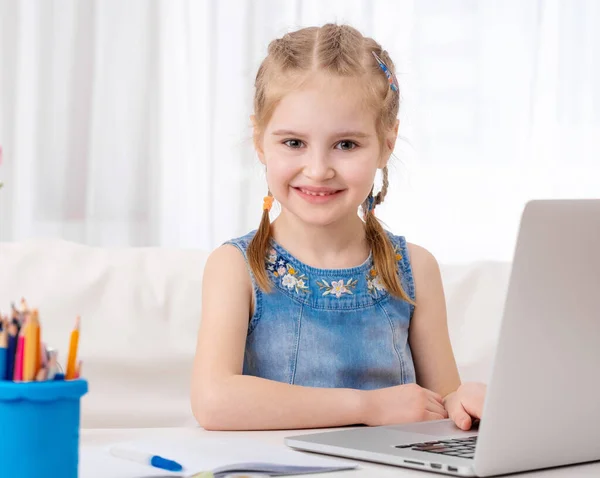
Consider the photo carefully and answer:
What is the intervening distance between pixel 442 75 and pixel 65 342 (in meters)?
2.02

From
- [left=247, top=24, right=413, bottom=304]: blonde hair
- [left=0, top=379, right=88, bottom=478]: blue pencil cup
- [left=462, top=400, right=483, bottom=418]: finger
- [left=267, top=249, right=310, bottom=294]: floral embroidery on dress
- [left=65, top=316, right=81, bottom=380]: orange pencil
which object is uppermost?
[left=247, top=24, right=413, bottom=304]: blonde hair

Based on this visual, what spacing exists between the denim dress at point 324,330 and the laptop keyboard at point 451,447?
46 centimetres

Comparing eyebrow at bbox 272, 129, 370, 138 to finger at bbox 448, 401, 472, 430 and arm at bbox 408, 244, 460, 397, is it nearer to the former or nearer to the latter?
arm at bbox 408, 244, 460, 397

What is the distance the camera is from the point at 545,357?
712 mm

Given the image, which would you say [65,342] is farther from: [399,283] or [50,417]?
[50,417]

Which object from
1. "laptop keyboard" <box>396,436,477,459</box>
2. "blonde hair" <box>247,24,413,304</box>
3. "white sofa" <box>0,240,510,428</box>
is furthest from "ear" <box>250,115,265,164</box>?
"laptop keyboard" <box>396,436,477,459</box>

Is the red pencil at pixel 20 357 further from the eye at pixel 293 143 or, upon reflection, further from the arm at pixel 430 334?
the arm at pixel 430 334

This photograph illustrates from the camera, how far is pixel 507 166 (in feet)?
10.5

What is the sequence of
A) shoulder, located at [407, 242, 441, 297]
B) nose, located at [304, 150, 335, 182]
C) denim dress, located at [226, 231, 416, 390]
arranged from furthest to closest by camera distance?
shoulder, located at [407, 242, 441, 297], denim dress, located at [226, 231, 416, 390], nose, located at [304, 150, 335, 182]

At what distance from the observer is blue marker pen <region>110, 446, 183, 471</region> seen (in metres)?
0.74

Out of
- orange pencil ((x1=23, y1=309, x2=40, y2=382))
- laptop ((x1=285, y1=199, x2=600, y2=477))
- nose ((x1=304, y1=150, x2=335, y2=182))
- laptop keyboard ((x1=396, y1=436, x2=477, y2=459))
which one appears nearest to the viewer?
orange pencil ((x1=23, y1=309, x2=40, y2=382))

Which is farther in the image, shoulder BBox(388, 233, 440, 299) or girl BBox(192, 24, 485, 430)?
shoulder BBox(388, 233, 440, 299)

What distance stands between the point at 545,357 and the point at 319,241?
717 millimetres

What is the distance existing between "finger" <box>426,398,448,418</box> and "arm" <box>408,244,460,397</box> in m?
0.22
